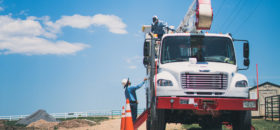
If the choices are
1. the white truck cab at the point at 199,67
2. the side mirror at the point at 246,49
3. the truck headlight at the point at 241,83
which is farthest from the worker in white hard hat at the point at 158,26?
the truck headlight at the point at 241,83

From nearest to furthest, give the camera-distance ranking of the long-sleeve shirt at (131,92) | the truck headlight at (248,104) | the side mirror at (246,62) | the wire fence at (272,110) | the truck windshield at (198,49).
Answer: the truck headlight at (248,104)
the truck windshield at (198,49)
the side mirror at (246,62)
the long-sleeve shirt at (131,92)
the wire fence at (272,110)

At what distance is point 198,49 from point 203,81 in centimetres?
125

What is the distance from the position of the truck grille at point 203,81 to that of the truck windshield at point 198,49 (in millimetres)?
786

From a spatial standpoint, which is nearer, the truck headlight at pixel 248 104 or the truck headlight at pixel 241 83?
the truck headlight at pixel 248 104

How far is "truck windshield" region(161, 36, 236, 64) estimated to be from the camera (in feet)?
28.9

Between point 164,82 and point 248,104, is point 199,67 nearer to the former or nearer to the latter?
point 164,82

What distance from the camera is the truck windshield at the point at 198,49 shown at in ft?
28.9

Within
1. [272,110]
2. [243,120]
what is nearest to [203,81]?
[243,120]

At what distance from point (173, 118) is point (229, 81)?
6.37 ft

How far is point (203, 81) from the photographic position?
8016 millimetres

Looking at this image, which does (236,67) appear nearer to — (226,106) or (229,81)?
(229,81)

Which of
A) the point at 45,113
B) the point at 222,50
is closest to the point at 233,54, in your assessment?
the point at 222,50

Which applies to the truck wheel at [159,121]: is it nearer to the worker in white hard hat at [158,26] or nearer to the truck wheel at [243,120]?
the truck wheel at [243,120]

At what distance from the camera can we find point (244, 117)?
26.7 ft
